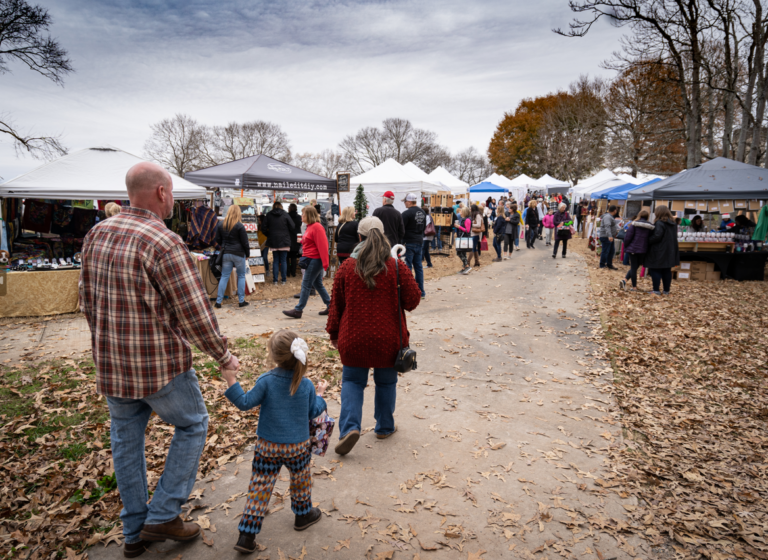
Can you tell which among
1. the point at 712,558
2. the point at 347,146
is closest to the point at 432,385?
the point at 712,558

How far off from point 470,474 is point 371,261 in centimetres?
181

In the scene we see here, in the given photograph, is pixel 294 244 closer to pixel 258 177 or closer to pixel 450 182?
pixel 258 177

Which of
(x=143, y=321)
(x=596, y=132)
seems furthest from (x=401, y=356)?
(x=596, y=132)

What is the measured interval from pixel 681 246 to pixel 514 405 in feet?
32.0

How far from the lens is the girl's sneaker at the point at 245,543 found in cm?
261

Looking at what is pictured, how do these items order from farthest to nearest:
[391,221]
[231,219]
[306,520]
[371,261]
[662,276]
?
[662,276]
[391,221]
[231,219]
[371,261]
[306,520]

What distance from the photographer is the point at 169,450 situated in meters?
2.52

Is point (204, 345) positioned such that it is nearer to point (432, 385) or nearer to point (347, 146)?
point (432, 385)

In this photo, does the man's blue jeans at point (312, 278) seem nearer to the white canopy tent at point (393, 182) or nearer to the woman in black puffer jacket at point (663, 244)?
the woman in black puffer jacket at point (663, 244)

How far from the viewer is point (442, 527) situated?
9.78ft

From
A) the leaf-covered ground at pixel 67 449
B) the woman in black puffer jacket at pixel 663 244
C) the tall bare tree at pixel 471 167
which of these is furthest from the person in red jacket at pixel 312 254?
the tall bare tree at pixel 471 167

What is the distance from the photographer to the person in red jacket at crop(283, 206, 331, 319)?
25.3 ft

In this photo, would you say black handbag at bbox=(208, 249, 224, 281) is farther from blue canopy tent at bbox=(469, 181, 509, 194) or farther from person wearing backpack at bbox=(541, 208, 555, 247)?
blue canopy tent at bbox=(469, 181, 509, 194)

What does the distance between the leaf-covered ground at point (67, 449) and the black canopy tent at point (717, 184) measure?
37.9 ft
